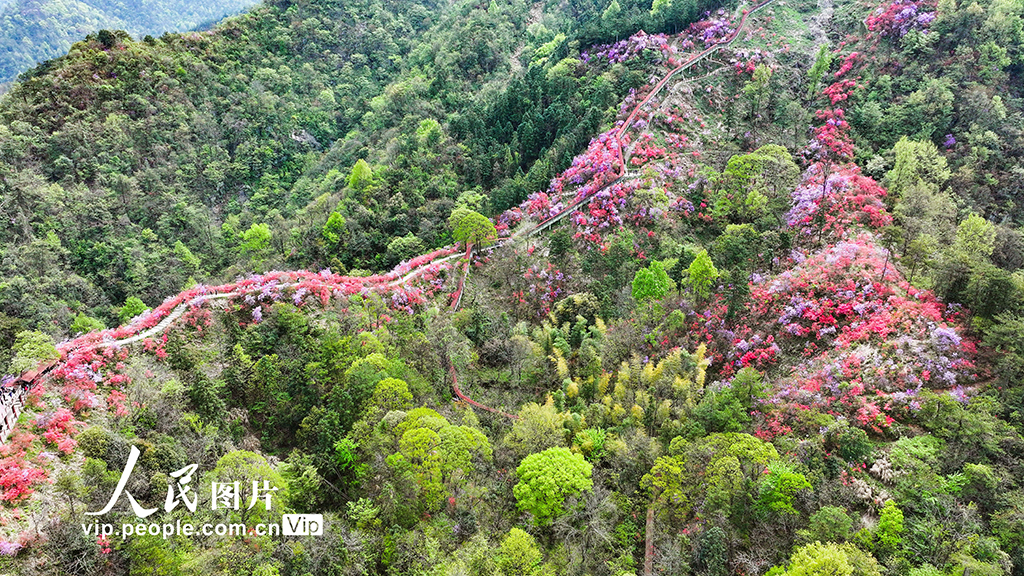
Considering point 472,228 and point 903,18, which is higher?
point 903,18

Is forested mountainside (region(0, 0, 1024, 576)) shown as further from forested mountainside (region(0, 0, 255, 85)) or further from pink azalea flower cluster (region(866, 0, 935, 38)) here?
forested mountainside (region(0, 0, 255, 85))

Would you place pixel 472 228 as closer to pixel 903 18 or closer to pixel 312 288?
pixel 312 288

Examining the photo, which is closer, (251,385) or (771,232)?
(251,385)

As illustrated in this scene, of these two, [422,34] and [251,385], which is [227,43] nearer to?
[422,34]

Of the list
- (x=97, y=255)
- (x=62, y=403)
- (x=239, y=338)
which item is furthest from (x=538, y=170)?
(x=97, y=255)

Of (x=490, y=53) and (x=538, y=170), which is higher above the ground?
(x=490, y=53)

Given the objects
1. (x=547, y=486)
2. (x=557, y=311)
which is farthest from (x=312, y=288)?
(x=547, y=486)

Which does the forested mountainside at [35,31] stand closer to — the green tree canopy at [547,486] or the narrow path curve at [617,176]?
the narrow path curve at [617,176]
